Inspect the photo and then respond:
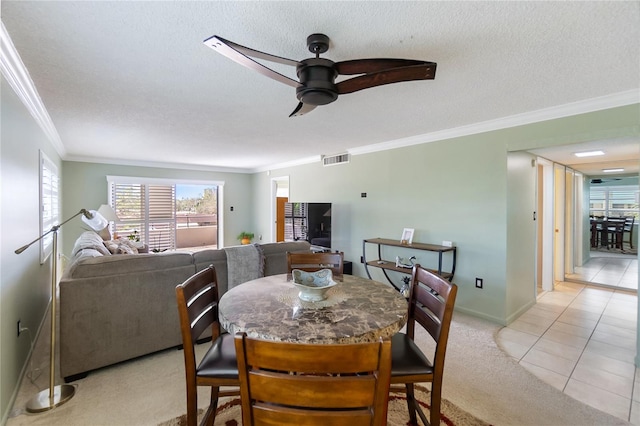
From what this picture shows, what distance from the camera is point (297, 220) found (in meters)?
5.40

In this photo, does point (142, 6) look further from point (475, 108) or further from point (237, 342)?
point (475, 108)

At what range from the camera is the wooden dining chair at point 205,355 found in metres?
1.34

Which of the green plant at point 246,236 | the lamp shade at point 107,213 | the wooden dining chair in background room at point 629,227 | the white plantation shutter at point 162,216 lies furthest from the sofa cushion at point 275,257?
the wooden dining chair in background room at point 629,227

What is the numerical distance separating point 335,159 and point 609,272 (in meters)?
5.75

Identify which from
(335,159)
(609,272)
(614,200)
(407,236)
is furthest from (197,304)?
(614,200)

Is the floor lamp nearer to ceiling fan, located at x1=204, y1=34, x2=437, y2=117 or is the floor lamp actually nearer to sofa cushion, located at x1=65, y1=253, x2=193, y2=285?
sofa cushion, located at x1=65, y1=253, x2=193, y2=285

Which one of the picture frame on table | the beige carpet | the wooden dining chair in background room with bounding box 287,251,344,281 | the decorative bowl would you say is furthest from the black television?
the decorative bowl

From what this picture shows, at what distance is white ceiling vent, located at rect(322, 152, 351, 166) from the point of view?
5.15 m

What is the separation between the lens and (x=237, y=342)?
767 mm

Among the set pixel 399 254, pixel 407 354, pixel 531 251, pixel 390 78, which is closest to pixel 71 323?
pixel 407 354

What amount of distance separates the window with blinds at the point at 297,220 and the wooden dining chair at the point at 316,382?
4.41 metres

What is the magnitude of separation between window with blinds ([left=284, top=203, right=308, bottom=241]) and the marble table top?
3452 millimetres

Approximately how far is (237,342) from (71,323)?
2.19 m

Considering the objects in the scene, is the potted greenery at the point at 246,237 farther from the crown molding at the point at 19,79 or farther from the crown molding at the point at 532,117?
the crown molding at the point at 19,79
